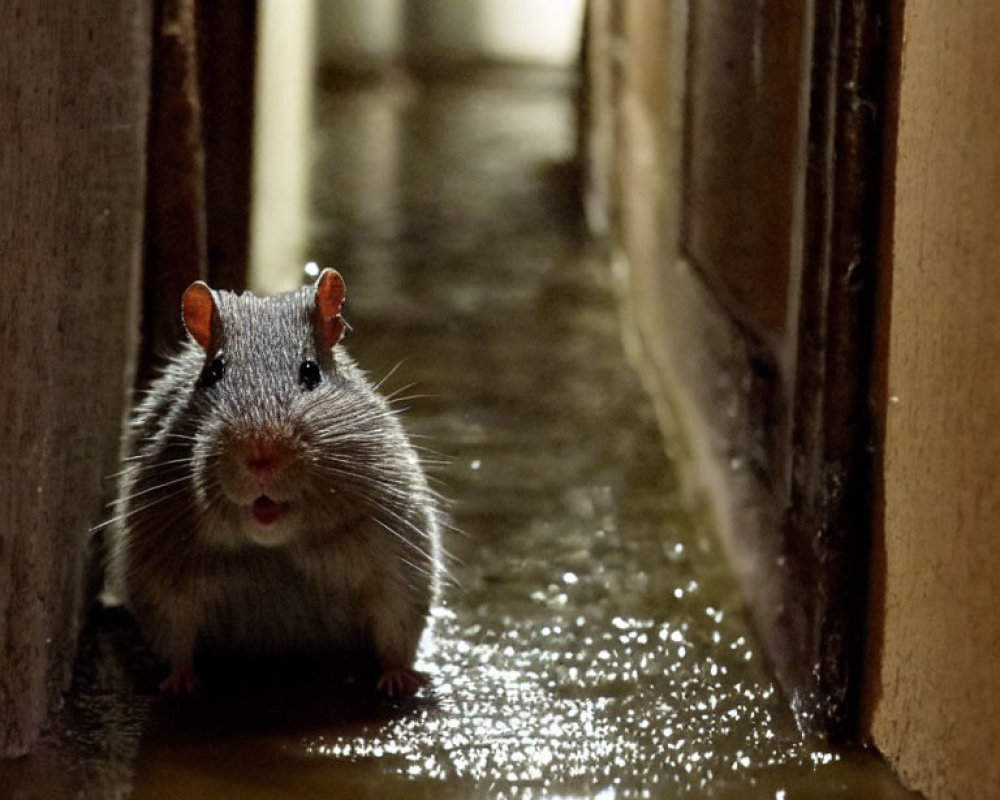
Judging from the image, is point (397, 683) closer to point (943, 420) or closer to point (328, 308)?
point (328, 308)

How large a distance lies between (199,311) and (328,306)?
29cm

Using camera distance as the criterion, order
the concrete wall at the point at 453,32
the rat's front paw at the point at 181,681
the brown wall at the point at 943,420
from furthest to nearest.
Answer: the concrete wall at the point at 453,32 → the rat's front paw at the point at 181,681 → the brown wall at the point at 943,420

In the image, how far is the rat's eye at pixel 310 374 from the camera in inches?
131

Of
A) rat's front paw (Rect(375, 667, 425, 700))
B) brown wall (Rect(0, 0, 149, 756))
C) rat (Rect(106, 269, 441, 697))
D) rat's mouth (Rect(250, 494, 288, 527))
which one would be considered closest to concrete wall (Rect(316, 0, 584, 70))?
brown wall (Rect(0, 0, 149, 756))

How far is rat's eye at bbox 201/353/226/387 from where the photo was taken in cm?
332

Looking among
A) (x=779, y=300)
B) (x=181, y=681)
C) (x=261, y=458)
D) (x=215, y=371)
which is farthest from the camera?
(x=779, y=300)

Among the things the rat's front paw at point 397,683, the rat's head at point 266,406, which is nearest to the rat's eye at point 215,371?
the rat's head at point 266,406

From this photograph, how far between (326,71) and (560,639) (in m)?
8.33

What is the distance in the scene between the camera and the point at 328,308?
3.39m

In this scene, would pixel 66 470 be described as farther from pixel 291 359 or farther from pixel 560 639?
pixel 560 639

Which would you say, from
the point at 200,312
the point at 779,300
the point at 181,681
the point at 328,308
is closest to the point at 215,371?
the point at 200,312

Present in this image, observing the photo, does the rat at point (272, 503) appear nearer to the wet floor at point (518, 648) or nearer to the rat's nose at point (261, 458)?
the rat's nose at point (261, 458)

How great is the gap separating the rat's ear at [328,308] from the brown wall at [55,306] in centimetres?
53

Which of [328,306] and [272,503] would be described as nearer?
[272,503]
